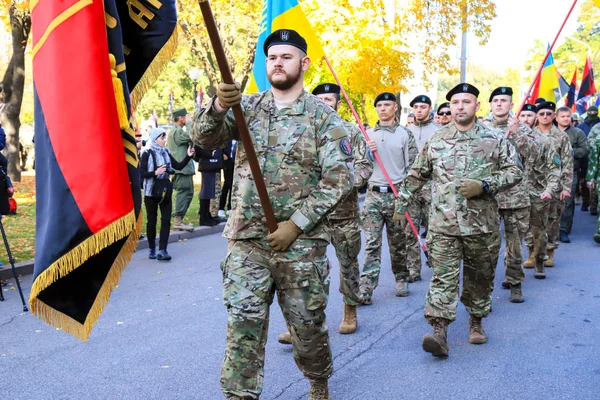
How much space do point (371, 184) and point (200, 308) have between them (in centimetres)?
237

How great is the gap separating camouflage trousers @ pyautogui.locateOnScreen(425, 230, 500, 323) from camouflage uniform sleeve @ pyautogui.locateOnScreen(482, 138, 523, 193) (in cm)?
44

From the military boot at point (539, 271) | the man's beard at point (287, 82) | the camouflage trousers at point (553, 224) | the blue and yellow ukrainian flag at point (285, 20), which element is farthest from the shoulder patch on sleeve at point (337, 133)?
the camouflage trousers at point (553, 224)

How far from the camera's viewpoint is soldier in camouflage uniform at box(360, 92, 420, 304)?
7.17m

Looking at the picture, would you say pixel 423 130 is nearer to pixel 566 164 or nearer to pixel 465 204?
pixel 566 164

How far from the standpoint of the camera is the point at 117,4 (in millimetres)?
3365

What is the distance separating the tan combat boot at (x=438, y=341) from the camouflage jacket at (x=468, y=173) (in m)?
0.75

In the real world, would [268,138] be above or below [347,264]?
above

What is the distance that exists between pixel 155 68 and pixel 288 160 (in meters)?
0.94

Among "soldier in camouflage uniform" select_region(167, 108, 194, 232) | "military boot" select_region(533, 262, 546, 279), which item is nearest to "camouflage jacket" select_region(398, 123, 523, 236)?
"military boot" select_region(533, 262, 546, 279)

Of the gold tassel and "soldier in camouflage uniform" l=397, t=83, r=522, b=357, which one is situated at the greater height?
the gold tassel

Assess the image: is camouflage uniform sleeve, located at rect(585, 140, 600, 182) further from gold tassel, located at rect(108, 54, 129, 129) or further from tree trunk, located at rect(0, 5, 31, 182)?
tree trunk, located at rect(0, 5, 31, 182)

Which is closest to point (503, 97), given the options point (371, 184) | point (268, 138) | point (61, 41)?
point (371, 184)

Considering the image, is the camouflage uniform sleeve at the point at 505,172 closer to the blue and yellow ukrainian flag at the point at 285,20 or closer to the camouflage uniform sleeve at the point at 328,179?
the camouflage uniform sleeve at the point at 328,179

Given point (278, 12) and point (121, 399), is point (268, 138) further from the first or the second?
point (278, 12)
